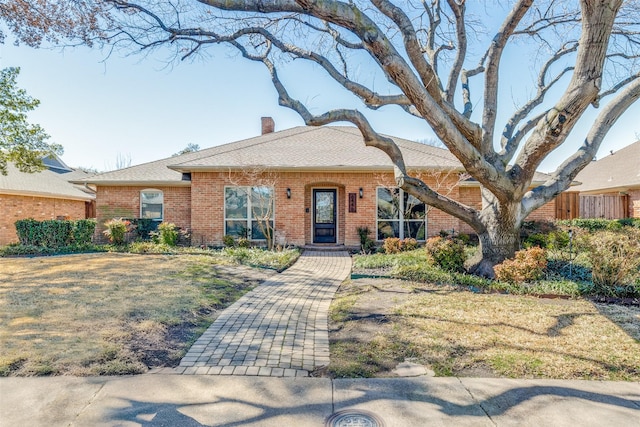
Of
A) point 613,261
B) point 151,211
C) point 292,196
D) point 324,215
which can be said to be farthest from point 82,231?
point 613,261

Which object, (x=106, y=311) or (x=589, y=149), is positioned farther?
(x=589, y=149)

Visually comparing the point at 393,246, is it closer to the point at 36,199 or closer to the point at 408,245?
the point at 408,245

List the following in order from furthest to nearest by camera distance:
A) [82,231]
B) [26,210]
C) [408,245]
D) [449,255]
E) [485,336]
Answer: [26,210]
[82,231]
[408,245]
[449,255]
[485,336]

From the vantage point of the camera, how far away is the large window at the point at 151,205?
14.1m

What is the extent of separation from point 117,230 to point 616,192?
2319 centimetres

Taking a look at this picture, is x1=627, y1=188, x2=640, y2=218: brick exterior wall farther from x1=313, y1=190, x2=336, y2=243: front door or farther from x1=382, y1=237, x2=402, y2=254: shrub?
x1=313, y1=190, x2=336, y2=243: front door

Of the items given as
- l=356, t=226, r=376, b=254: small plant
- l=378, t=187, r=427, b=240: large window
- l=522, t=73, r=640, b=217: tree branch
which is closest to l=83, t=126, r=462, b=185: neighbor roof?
l=378, t=187, r=427, b=240: large window

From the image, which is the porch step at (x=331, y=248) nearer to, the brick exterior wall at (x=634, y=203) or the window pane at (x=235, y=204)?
the window pane at (x=235, y=204)

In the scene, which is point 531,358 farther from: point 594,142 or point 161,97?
point 161,97

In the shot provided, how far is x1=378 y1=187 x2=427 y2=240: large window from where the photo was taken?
1320cm

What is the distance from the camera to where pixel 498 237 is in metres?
7.98

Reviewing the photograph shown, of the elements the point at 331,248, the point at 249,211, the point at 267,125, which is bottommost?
the point at 331,248

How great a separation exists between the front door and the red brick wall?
513cm

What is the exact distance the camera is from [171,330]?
4883 mm
